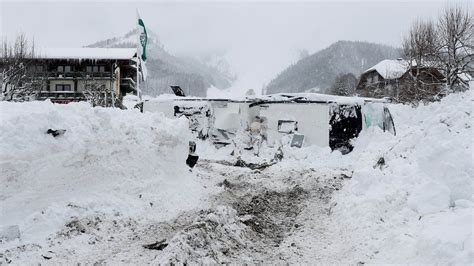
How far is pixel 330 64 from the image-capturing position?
121250 millimetres

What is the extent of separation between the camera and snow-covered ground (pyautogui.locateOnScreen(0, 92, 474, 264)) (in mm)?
5504

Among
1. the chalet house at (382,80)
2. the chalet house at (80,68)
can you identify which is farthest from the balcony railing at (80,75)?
the chalet house at (382,80)

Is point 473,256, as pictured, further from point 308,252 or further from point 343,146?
point 343,146

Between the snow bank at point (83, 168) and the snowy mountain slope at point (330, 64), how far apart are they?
103035 millimetres

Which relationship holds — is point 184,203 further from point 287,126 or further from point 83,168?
point 287,126

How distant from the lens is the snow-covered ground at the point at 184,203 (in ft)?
18.1

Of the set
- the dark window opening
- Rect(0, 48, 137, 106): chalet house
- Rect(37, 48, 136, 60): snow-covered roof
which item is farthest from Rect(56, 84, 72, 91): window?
the dark window opening

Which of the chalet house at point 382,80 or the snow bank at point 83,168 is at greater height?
the chalet house at point 382,80

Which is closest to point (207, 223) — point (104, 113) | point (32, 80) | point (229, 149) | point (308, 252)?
point (308, 252)

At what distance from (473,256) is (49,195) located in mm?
6315

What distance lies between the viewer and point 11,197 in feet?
20.2

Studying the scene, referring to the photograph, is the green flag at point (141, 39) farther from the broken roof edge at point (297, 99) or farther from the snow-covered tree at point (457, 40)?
the snow-covered tree at point (457, 40)

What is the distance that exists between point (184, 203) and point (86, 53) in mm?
40871

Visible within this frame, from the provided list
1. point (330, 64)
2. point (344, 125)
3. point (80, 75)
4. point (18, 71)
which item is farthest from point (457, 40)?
point (330, 64)
